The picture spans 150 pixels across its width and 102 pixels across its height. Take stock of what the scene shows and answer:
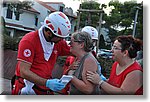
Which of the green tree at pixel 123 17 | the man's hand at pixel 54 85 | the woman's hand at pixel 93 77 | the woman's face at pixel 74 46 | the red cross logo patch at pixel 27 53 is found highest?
the green tree at pixel 123 17

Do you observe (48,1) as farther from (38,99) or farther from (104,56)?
(38,99)

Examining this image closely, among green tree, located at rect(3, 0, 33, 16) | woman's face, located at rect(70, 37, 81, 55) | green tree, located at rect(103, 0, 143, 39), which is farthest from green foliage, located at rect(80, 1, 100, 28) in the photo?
green tree, located at rect(3, 0, 33, 16)

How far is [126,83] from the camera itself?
3.35 ft

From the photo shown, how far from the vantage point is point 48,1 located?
1245 millimetres

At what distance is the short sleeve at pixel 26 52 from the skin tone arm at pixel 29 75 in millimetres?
21

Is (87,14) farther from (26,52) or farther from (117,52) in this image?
(26,52)

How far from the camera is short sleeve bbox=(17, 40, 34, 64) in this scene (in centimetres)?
98

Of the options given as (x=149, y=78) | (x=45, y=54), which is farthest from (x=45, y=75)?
(x=149, y=78)

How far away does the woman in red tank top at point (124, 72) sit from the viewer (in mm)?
1025

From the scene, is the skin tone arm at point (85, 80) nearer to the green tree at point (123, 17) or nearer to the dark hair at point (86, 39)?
the dark hair at point (86, 39)

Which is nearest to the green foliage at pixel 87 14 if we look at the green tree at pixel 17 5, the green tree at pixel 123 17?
the green tree at pixel 123 17

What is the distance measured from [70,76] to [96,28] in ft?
1.25

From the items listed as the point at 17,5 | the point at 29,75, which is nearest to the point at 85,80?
the point at 29,75

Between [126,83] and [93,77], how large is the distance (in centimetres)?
16
